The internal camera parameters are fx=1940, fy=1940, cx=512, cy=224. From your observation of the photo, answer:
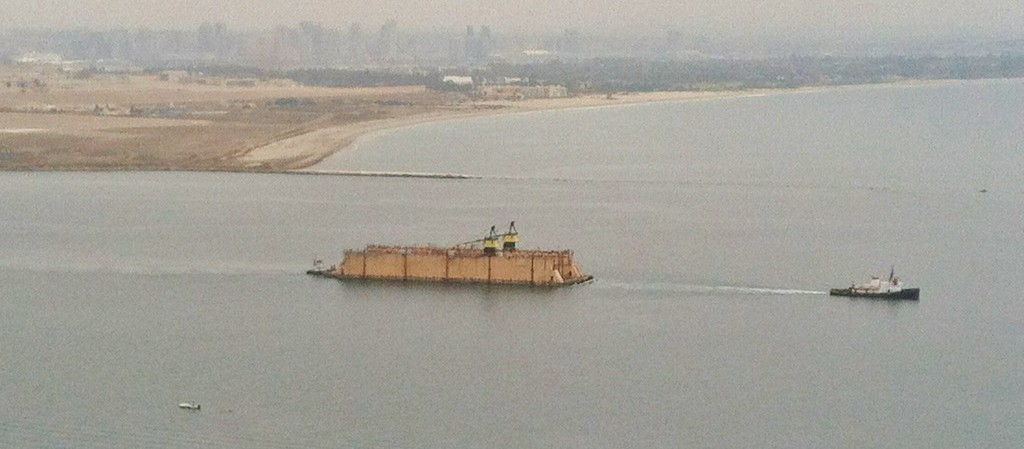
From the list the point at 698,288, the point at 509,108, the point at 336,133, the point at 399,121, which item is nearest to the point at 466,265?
the point at 698,288

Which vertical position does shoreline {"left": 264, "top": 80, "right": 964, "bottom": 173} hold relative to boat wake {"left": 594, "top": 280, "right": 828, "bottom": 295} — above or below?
below

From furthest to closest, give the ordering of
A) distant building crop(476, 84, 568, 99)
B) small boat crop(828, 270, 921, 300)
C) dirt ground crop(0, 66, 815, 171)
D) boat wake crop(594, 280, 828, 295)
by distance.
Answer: distant building crop(476, 84, 568, 99)
dirt ground crop(0, 66, 815, 171)
boat wake crop(594, 280, 828, 295)
small boat crop(828, 270, 921, 300)

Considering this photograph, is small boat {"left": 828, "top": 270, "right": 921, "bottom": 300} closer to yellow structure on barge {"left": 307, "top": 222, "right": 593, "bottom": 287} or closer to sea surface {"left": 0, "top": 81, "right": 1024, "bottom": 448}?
sea surface {"left": 0, "top": 81, "right": 1024, "bottom": 448}

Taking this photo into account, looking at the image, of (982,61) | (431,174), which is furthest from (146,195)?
(982,61)

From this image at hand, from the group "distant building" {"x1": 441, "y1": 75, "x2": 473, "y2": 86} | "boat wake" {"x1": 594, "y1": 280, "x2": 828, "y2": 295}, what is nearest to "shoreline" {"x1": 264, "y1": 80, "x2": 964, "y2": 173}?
"distant building" {"x1": 441, "y1": 75, "x2": 473, "y2": 86}

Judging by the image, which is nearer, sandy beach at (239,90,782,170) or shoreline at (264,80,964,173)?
sandy beach at (239,90,782,170)

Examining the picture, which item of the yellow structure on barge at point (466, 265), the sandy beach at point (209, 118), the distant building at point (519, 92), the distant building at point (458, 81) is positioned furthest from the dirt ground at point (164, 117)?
the yellow structure on barge at point (466, 265)
